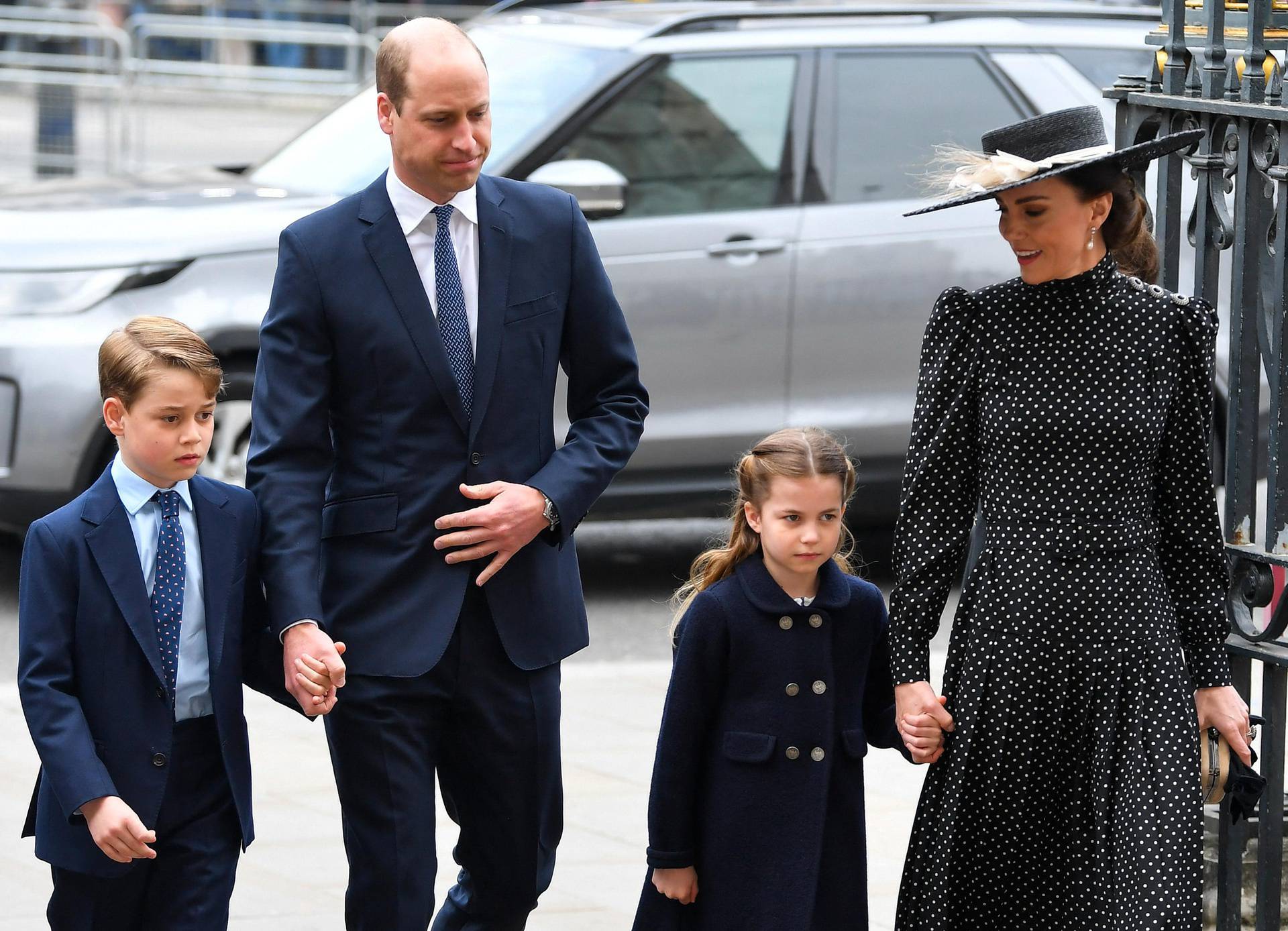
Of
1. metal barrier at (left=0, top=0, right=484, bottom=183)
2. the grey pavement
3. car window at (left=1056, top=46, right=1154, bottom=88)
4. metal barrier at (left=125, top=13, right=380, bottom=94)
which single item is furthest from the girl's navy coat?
metal barrier at (left=125, top=13, right=380, bottom=94)

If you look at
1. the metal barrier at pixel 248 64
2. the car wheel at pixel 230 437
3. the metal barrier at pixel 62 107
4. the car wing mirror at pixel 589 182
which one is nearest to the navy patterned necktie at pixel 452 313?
the car wing mirror at pixel 589 182

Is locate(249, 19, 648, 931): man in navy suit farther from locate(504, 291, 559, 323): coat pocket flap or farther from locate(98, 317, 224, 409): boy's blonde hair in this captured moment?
locate(98, 317, 224, 409): boy's blonde hair

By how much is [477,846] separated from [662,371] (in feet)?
12.3

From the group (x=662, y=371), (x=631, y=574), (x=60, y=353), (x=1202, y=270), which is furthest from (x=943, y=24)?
(x=1202, y=270)

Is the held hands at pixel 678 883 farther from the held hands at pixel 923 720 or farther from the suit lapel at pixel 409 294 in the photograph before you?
the suit lapel at pixel 409 294

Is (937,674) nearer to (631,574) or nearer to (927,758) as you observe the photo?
(631,574)

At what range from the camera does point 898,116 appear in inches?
305

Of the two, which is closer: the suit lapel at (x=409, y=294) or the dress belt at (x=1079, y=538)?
the dress belt at (x=1079, y=538)

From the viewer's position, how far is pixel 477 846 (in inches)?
149

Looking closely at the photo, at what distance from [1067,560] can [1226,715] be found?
411 mm

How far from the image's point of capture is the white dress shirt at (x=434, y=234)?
12.0 ft

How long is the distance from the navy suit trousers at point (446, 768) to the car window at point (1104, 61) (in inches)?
194

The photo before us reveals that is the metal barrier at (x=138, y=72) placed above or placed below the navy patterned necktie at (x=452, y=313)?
above

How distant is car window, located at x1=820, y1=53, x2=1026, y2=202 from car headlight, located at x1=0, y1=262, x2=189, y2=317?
8.40 feet
